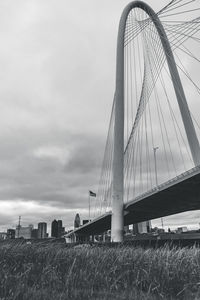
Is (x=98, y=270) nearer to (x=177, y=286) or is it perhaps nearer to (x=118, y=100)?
(x=177, y=286)

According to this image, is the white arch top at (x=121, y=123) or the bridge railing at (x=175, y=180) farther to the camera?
the white arch top at (x=121, y=123)

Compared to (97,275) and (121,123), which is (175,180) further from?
(97,275)

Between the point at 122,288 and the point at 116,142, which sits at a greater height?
the point at 116,142

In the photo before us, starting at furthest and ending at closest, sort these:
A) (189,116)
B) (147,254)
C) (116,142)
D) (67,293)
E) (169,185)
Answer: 1. (116,142)
2. (189,116)
3. (169,185)
4. (147,254)
5. (67,293)

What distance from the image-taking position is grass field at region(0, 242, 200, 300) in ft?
20.4

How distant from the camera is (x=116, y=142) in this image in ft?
121

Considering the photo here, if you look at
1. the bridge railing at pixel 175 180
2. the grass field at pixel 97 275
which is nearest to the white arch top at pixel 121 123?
the bridge railing at pixel 175 180

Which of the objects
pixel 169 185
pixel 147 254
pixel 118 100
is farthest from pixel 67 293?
pixel 118 100

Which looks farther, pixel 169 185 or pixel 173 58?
pixel 173 58

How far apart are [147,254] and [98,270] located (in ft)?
5.93

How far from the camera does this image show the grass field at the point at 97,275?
6230 millimetres

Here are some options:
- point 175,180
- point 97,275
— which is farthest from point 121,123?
point 97,275

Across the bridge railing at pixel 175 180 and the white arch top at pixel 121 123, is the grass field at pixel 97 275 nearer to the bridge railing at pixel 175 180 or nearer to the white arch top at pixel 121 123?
the bridge railing at pixel 175 180

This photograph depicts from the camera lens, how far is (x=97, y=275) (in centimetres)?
734
